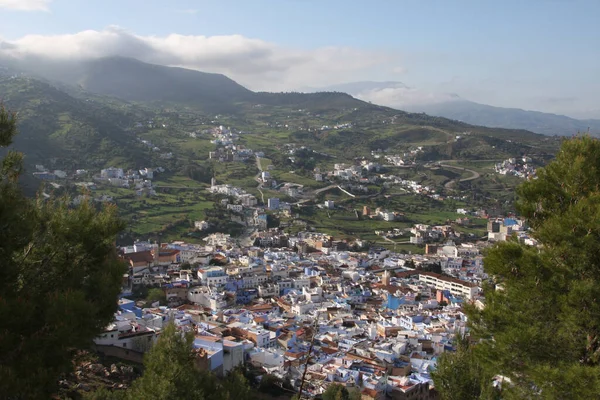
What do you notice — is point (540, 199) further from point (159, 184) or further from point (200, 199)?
point (159, 184)

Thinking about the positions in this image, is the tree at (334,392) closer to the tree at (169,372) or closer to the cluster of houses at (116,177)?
the tree at (169,372)

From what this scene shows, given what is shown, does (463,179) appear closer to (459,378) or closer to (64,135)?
(64,135)

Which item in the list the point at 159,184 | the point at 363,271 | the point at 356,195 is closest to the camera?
the point at 363,271

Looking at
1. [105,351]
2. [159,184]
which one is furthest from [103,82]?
[105,351]

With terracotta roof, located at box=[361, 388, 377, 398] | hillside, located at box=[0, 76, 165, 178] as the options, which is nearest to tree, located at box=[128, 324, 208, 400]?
terracotta roof, located at box=[361, 388, 377, 398]

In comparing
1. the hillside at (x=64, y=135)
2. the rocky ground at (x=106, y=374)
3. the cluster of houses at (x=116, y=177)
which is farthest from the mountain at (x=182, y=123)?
the rocky ground at (x=106, y=374)

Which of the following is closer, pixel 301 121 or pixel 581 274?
pixel 581 274
